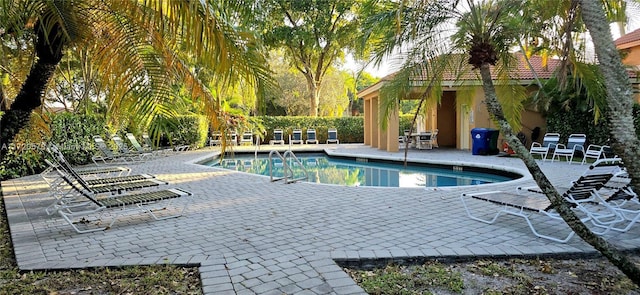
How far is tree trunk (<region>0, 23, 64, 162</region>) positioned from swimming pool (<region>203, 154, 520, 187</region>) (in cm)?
646

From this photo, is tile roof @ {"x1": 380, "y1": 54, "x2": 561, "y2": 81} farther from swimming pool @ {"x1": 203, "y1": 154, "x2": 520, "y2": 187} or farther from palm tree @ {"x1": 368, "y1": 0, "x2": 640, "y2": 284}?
swimming pool @ {"x1": 203, "y1": 154, "x2": 520, "y2": 187}

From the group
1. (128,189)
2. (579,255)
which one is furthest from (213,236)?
(579,255)

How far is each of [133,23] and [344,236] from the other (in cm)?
340

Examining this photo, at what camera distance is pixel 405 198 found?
298 inches

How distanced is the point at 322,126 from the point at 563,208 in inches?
905

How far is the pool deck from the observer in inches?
159

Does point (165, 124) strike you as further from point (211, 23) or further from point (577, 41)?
point (577, 41)

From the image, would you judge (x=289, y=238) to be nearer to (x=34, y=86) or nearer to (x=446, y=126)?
(x=34, y=86)

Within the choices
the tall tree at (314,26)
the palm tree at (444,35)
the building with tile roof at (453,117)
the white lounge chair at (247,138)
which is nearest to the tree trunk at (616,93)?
the palm tree at (444,35)

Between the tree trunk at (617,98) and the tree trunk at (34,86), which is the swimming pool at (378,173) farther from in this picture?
the tree trunk at (617,98)

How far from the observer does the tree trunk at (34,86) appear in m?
3.23

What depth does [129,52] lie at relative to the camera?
126 inches

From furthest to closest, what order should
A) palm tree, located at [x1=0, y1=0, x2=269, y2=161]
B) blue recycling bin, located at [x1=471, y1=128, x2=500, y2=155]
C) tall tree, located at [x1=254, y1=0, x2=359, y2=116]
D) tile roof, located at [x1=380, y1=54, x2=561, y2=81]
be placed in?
tall tree, located at [x1=254, y1=0, x2=359, y2=116] → blue recycling bin, located at [x1=471, y1=128, x2=500, y2=155] → tile roof, located at [x1=380, y1=54, x2=561, y2=81] → palm tree, located at [x1=0, y1=0, x2=269, y2=161]

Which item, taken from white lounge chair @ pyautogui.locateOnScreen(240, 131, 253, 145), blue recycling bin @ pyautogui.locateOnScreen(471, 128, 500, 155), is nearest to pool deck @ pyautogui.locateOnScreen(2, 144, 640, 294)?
blue recycling bin @ pyautogui.locateOnScreen(471, 128, 500, 155)
